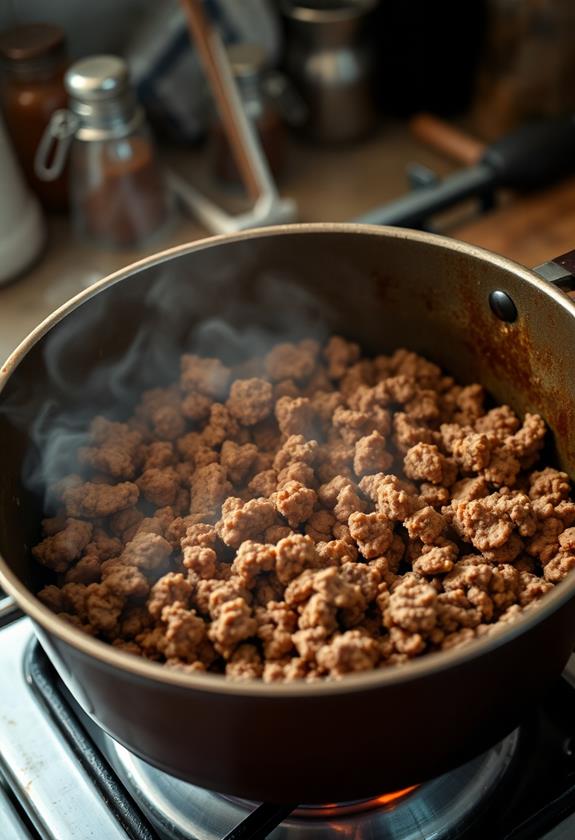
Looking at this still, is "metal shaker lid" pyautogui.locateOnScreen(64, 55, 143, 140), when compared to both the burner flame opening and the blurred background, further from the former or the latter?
the burner flame opening

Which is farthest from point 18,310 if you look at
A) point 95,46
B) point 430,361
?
point 430,361

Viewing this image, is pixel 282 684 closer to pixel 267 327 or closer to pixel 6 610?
pixel 6 610

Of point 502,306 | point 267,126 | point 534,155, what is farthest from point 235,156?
point 502,306

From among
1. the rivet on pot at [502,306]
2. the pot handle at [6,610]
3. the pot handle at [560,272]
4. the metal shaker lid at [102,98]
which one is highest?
the metal shaker lid at [102,98]

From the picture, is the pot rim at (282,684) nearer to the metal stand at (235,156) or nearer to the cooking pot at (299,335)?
the cooking pot at (299,335)

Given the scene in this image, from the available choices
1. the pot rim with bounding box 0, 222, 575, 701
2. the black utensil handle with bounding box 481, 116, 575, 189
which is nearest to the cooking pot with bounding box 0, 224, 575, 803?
the pot rim with bounding box 0, 222, 575, 701

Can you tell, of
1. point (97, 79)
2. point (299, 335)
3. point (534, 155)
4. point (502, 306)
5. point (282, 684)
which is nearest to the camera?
point (282, 684)

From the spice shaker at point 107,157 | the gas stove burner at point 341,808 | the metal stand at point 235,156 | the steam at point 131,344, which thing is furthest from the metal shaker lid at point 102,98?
the gas stove burner at point 341,808

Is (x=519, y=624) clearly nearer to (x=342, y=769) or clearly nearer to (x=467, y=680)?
(x=467, y=680)
